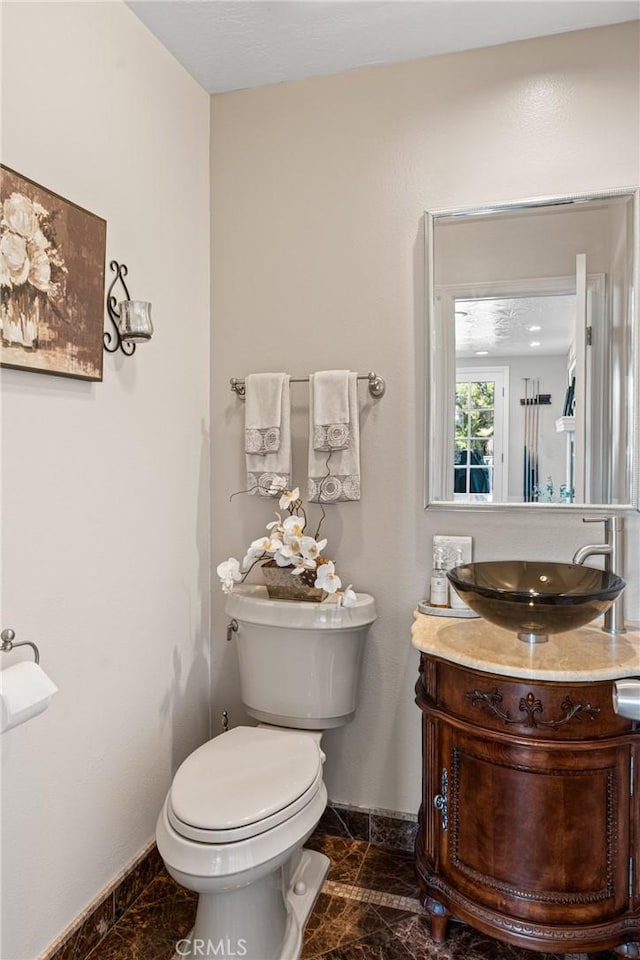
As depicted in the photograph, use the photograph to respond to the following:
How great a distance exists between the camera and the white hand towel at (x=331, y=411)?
6.51 ft

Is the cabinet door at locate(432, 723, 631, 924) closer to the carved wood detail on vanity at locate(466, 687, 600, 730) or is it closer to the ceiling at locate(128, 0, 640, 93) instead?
the carved wood detail on vanity at locate(466, 687, 600, 730)

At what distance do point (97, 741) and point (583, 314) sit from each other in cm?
185

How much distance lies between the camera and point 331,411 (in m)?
2.00

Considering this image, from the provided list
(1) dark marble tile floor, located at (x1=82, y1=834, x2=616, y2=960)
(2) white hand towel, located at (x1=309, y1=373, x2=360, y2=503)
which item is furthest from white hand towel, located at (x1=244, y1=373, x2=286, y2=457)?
(1) dark marble tile floor, located at (x1=82, y1=834, x2=616, y2=960)

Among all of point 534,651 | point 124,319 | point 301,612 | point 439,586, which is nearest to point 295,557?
point 301,612

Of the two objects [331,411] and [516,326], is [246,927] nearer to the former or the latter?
[331,411]

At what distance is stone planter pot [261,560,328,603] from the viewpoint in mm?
1935

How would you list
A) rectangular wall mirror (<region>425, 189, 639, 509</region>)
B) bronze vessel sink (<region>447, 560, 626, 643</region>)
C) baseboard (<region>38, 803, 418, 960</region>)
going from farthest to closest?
rectangular wall mirror (<region>425, 189, 639, 509</region>) → baseboard (<region>38, 803, 418, 960</region>) → bronze vessel sink (<region>447, 560, 626, 643</region>)

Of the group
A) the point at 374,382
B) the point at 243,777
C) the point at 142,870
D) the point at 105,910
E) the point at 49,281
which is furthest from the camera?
the point at 374,382

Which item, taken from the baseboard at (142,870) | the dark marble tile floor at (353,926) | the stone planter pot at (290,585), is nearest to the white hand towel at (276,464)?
the stone planter pot at (290,585)

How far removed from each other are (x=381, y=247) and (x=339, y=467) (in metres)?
0.75

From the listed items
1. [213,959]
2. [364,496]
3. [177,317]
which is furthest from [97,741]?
[177,317]

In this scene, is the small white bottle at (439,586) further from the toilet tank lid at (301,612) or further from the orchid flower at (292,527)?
the orchid flower at (292,527)

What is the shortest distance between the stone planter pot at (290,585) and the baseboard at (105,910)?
859 mm
